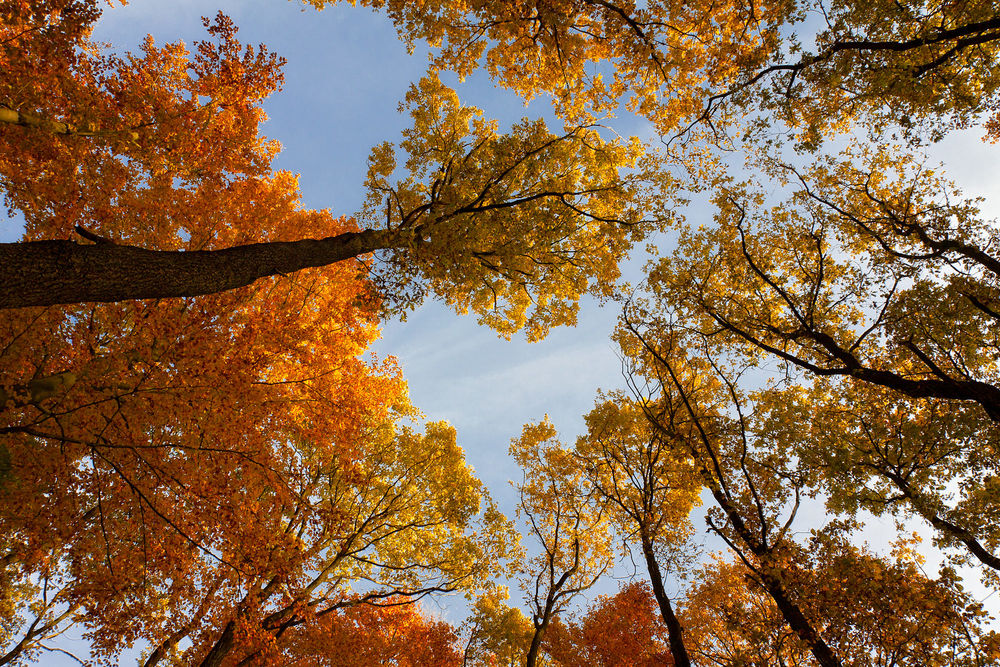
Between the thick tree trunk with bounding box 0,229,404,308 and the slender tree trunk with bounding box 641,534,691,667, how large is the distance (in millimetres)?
8891

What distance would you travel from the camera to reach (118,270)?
421cm

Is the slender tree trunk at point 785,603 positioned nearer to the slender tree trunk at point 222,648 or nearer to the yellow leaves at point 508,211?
the yellow leaves at point 508,211

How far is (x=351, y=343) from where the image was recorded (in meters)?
9.76

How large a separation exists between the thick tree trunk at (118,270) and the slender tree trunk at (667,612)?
8.89 meters

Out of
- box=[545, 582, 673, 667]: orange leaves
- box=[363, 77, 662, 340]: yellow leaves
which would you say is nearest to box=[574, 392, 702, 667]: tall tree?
box=[363, 77, 662, 340]: yellow leaves

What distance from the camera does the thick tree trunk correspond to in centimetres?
373

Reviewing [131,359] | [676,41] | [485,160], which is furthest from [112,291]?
[676,41]

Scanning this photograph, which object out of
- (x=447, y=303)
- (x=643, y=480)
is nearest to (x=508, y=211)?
(x=447, y=303)

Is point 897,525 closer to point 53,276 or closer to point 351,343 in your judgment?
point 351,343

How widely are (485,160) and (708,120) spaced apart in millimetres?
4349

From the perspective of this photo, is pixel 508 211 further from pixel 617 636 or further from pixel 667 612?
pixel 617 636

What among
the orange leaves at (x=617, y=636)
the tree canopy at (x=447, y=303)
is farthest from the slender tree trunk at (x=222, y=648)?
the orange leaves at (x=617, y=636)

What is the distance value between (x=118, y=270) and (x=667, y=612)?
32.8 ft

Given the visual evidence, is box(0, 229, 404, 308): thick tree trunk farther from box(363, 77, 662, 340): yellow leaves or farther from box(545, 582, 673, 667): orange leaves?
box(545, 582, 673, 667): orange leaves
